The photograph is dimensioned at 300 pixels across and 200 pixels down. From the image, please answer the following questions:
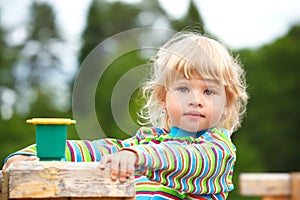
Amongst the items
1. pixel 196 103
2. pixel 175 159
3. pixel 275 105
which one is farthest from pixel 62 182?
pixel 275 105

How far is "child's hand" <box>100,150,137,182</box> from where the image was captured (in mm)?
1680

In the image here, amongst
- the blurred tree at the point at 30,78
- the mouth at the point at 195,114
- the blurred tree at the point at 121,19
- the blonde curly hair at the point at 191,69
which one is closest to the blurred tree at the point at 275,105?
the blurred tree at the point at 121,19

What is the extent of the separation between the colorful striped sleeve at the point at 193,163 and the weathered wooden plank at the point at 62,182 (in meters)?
0.14

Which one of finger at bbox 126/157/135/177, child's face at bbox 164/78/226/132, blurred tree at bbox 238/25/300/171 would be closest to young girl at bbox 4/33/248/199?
child's face at bbox 164/78/226/132

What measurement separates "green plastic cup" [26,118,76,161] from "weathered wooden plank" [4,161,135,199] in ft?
0.33

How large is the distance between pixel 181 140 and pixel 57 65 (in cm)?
1255

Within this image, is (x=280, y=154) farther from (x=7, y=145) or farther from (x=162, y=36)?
(x=162, y=36)

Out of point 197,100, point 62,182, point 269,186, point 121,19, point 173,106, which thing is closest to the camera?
point 62,182

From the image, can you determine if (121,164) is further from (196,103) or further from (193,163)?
(196,103)

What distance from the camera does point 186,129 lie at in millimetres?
2330

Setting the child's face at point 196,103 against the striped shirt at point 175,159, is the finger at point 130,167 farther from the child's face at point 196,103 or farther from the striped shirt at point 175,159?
the child's face at point 196,103

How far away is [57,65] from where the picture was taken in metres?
14.7

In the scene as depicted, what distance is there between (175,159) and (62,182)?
16.9 inches

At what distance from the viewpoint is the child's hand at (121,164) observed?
1.68 meters
